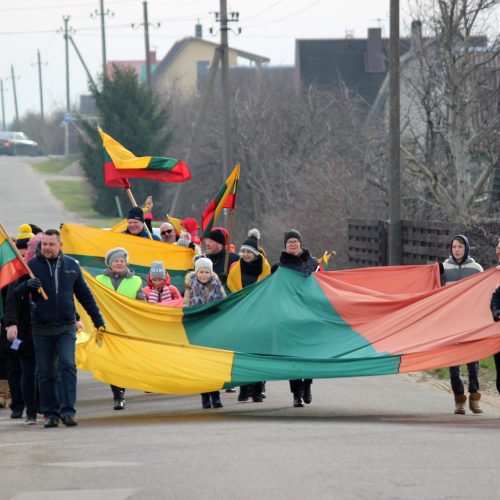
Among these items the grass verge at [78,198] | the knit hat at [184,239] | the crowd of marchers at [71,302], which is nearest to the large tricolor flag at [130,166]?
the knit hat at [184,239]

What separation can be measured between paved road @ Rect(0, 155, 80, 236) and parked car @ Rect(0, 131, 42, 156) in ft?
40.9

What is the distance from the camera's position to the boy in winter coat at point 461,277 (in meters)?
12.7

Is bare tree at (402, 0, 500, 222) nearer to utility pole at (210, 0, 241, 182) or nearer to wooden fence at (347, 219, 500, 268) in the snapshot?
wooden fence at (347, 219, 500, 268)

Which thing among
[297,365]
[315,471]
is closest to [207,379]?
[297,365]

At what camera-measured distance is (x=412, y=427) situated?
35.9ft

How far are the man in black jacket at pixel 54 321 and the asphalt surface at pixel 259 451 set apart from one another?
37 centimetres

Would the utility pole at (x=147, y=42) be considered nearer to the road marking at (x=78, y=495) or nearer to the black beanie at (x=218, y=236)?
the black beanie at (x=218, y=236)

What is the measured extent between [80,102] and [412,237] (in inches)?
4521

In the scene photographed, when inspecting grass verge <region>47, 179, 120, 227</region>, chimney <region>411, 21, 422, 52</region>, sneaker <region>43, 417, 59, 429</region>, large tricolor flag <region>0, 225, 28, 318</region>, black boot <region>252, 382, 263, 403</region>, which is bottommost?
grass verge <region>47, 179, 120, 227</region>

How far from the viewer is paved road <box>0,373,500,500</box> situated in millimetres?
7965

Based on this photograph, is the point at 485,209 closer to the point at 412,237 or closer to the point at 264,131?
the point at 412,237

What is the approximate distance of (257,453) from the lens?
30.3 feet

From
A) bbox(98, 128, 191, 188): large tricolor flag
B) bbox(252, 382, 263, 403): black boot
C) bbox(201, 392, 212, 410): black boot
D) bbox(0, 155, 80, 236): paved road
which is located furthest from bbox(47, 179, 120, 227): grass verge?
bbox(201, 392, 212, 410): black boot

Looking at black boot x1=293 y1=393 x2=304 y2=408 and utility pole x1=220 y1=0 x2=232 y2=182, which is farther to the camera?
utility pole x1=220 y1=0 x2=232 y2=182
